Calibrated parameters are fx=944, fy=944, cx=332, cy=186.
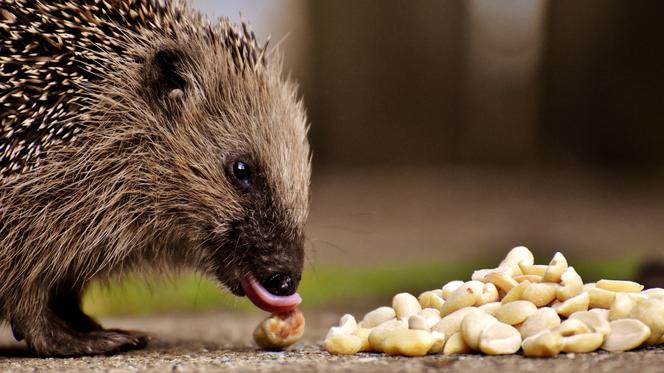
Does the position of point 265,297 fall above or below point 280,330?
above

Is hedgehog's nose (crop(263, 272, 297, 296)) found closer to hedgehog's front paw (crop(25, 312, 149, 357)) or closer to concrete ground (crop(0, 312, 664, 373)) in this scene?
concrete ground (crop(0, 312, 664, 373))

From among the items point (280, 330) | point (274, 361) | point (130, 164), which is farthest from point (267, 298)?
point (130, 164)

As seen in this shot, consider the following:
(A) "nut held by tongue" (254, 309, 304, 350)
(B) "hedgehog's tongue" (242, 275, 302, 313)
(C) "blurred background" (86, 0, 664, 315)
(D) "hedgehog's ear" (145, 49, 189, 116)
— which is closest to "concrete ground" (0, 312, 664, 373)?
(A) "nut held by tongue" (254, 309, 304, 350)

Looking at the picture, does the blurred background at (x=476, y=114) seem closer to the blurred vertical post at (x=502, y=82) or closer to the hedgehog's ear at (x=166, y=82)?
the blurred vertical post at (x=502, y=82)

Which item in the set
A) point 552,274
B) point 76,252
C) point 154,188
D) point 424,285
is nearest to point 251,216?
Result: point 154,188

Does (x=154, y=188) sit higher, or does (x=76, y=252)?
(x=154, y=188)

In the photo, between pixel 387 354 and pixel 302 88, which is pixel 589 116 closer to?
pixel 302 88

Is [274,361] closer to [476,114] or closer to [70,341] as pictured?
[70,341]
